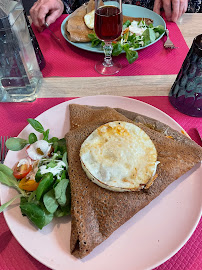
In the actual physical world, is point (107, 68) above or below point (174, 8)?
below

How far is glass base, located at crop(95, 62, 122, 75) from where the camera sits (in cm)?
166

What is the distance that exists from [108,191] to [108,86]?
0.87 meters

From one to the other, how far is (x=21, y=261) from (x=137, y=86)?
4.00ft

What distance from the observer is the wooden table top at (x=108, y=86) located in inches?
60.3

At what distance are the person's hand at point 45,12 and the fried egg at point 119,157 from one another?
139 centimetres

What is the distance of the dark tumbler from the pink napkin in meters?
0.35

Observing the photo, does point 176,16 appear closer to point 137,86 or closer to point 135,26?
point 135,26

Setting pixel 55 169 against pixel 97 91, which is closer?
pixel 55 169

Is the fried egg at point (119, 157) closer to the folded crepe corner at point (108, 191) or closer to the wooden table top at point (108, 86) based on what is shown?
the folded crepe corner at point (108, 191)

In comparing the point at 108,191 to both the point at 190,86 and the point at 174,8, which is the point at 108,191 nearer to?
the point at 190,86

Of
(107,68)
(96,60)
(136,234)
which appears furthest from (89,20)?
(136,234)

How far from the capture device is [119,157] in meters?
0.96

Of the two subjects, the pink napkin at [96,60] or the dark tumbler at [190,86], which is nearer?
the dark tumbler at [190,86]

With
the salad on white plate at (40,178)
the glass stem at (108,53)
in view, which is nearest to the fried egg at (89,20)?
the glass stem at (108,53)
